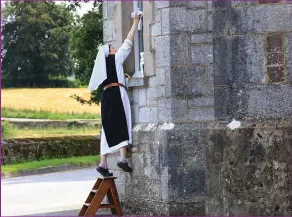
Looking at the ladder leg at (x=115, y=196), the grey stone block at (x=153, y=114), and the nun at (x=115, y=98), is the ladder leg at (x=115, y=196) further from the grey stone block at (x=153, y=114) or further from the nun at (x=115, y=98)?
the grey stone block at (x=153, y=114)

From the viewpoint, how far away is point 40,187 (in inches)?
630

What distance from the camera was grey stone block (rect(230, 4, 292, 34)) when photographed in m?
5.96

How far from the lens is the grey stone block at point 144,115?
975 cm

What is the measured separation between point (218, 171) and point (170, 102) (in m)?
3.39

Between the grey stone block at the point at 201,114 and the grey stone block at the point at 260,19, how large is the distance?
10.6 ft

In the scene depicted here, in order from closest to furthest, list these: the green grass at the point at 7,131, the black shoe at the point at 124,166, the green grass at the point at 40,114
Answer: the black shoe at the point at 124,166 → the green grass at the point at 7,131 → the green grass at the point at 40,114

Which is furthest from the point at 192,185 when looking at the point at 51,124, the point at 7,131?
the point at 51,124

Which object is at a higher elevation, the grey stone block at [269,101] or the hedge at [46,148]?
the grey stone block at [269,101]

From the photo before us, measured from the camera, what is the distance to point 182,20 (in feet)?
30.0

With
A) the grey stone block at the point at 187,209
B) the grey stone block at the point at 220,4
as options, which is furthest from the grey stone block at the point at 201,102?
the grey stone block at the point at 220,4

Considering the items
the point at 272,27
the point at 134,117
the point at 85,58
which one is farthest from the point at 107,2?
the point at 85,58

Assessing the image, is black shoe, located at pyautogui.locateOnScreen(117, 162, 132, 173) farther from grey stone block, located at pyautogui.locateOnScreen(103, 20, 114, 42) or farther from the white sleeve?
grey stone block, located at pyautogui.locateOnScreen(103, 20, 114, 42)

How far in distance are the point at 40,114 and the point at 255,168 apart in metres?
41.4

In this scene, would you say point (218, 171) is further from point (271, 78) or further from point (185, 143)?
point (185, 143)
